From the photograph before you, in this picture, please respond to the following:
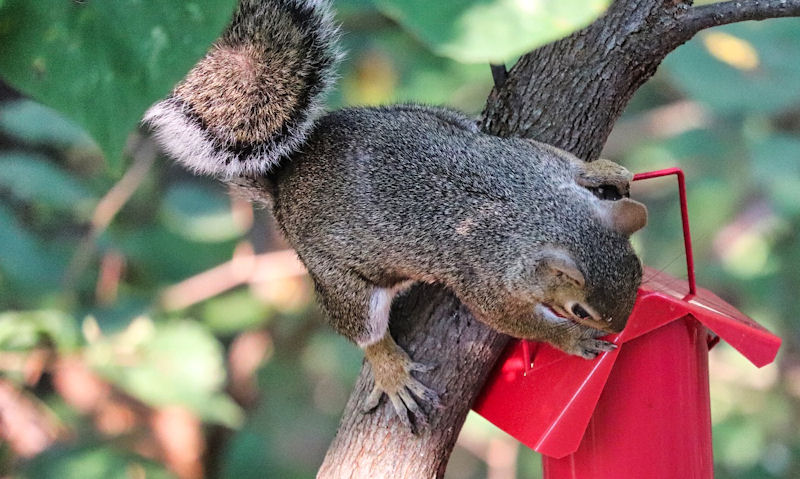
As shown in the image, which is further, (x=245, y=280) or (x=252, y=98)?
(x=245, y=280)

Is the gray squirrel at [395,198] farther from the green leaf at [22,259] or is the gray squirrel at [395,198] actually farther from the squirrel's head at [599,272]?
the green leaf at [22,259]

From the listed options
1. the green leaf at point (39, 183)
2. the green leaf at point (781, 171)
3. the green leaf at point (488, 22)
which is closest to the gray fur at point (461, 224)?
the green leaf at point (488, 22)

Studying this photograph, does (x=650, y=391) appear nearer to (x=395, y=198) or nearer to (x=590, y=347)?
(x=590, y=347)

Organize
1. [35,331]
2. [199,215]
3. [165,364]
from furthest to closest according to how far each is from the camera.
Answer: [199,215] → [165,364] → [35,331]

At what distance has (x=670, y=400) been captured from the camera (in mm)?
1035

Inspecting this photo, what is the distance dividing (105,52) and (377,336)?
795 millimetres

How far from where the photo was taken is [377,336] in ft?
4.00

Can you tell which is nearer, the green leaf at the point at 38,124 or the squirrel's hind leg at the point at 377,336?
the squirrel's hind leg at the point at 377,336

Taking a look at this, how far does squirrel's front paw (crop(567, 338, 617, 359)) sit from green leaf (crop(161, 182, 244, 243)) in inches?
58.7

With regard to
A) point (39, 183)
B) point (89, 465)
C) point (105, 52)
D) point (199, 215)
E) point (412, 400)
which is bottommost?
point (89, 465)

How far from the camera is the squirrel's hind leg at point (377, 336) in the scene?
1.18m

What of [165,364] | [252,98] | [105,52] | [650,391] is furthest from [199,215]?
[105,52]

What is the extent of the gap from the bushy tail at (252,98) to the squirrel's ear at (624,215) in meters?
0.46

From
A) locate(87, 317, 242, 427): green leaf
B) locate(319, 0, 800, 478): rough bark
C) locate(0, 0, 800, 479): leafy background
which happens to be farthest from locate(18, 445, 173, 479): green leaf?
locate(319, 0, 800, 478): rough bark
